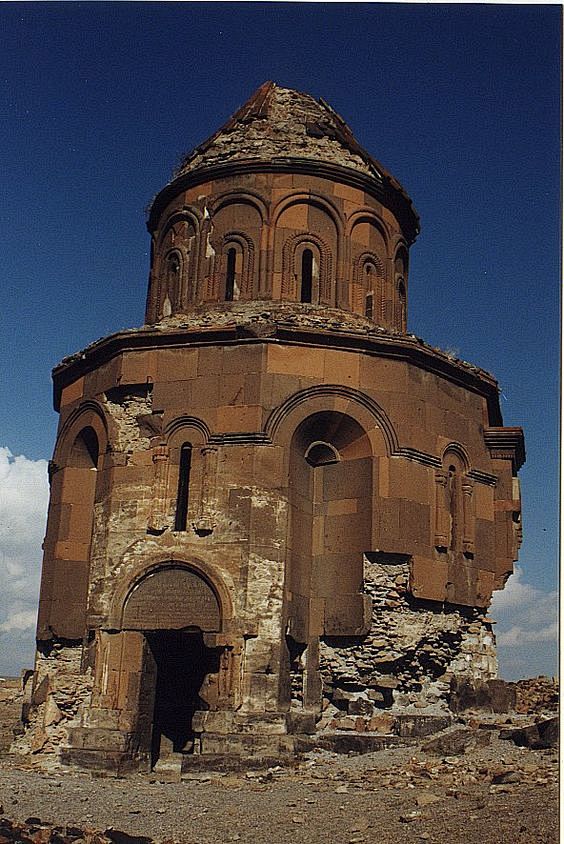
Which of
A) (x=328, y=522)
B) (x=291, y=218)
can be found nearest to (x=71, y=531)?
(x=328, y=522)

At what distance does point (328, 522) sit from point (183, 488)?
2.27m

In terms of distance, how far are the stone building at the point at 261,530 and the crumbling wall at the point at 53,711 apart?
0.03 metres

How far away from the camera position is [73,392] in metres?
17.0

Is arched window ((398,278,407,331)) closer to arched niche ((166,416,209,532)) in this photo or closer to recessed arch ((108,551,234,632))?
arched niche ((166,416,209,532))

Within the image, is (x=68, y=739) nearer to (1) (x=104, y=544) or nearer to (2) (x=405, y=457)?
(1) (x=104, y=544)

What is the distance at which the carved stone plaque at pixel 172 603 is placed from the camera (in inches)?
561

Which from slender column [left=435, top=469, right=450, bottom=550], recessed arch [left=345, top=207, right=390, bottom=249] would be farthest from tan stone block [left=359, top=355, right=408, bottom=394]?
recessed arch [left=345, top=207, right=390, bottom=249]

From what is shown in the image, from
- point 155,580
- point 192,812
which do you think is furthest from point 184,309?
point 192,812

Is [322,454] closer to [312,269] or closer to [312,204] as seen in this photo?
[312,269]

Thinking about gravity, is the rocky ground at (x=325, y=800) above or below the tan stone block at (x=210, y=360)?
below

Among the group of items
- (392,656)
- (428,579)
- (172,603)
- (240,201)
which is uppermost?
(240,201)

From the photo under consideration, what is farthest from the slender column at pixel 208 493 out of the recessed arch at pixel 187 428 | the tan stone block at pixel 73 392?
the tan stone block at pixel 73 392

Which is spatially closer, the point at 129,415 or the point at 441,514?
the point at 441,514

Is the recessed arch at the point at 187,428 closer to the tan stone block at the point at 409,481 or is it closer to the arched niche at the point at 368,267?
the tan stone block at the point at 409,481
